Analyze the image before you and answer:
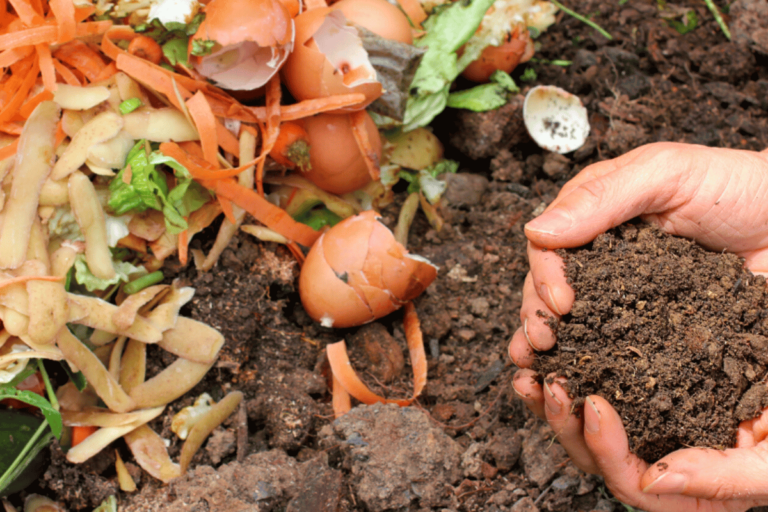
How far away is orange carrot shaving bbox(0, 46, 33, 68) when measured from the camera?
156cm

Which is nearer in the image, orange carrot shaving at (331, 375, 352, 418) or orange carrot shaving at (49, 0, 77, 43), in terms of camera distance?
orange carrot shaving at (49, 0, 77, 43)

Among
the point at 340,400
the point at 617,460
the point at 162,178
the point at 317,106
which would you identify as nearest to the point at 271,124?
the point at 317,106

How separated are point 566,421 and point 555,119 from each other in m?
1.27

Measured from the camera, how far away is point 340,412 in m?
1.71

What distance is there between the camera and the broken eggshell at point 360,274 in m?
1.72

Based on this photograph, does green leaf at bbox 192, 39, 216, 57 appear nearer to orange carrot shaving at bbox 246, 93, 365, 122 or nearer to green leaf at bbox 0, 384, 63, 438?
orange carrot shaving at bbox 246, 93, 365, 122

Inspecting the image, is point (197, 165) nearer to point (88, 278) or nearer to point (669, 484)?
point (88, 278)

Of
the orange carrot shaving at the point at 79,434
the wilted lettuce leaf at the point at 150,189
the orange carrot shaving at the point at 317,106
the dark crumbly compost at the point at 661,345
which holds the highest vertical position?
the orange carrot shaving at the point at 317,106

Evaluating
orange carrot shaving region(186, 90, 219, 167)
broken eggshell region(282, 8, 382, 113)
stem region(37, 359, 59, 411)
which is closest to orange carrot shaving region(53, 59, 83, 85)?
orange carrot shaving region(186, 90, 219, 167)

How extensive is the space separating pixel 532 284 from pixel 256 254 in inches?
34.5

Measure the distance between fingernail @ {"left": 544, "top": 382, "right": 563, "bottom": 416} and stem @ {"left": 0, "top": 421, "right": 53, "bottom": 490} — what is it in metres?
1.30

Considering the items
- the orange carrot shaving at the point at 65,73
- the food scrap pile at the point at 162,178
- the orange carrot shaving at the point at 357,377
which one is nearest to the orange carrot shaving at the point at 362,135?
the food scrap pile at the point at 162,178

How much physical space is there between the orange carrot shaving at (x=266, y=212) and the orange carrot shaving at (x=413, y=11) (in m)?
0.86

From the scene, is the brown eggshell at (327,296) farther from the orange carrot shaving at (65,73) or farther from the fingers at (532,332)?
the orange carrot shaving at (65,73)
